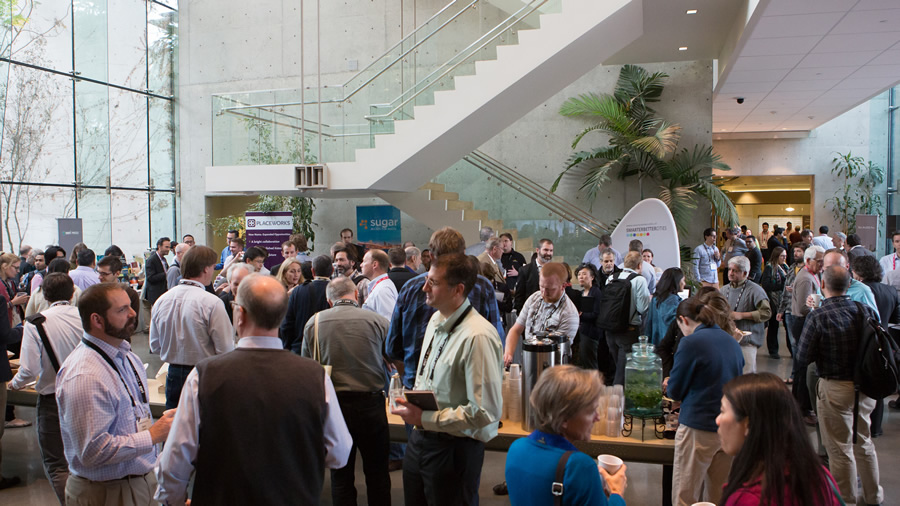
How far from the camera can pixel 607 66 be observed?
12781 mm

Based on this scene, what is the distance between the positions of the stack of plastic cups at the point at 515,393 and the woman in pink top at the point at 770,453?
6.16ft

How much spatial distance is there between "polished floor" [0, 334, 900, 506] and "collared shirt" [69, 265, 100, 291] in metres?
1.46

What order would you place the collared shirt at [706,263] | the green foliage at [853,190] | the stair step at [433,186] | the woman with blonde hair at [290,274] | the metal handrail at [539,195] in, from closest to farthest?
the woman with blonde hair at [290,274]
the collared shirt at [706,263]
the metal handrail at [539,195]
the stair step at [433,186]
the green foliage at [853,190]

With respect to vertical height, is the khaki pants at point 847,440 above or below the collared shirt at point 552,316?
below

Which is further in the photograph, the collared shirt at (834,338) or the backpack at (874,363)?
the collared shirt at (834,338)

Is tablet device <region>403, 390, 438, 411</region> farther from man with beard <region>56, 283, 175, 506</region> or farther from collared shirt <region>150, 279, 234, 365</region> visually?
collared shirt <region>150, 279, 234, 365</region>

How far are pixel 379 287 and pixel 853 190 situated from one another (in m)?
14.8

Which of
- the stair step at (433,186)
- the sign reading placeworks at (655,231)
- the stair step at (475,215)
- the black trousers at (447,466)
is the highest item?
the stair step at (433,186)

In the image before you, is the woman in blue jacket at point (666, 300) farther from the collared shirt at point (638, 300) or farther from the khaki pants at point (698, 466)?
the khaki pants at point (698, 466)

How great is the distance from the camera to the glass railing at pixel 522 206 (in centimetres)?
1048

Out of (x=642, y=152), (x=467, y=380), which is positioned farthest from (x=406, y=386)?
(x=642, y=152)

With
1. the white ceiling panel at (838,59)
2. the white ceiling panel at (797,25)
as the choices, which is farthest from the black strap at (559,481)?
the white ceiling panel at (838,59)

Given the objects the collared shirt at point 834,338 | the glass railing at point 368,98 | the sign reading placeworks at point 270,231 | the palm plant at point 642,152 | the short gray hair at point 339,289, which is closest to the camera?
the short gray hair at point 339,289

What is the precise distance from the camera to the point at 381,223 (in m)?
14.0
